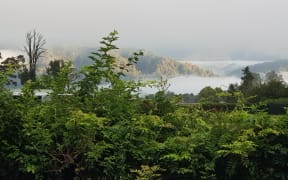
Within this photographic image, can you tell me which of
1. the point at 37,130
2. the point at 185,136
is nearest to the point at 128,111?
the point at 185,136

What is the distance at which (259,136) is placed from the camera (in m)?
3.10

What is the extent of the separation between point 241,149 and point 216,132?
0.25 meters

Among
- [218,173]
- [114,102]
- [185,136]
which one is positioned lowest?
[218,173]

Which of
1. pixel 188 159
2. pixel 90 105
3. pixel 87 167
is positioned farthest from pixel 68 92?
pixel 188 159

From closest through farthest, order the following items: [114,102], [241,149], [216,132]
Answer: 1. [241,149]
2. [216,132]
3. [114,102]

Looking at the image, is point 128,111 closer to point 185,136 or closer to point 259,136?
point 185,136

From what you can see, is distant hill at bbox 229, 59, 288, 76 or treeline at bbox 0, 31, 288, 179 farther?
distant hill at bbox 229, 59, 288, 76

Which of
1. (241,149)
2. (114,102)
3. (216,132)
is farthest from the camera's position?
(114,102)

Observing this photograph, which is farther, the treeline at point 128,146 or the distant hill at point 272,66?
the distant hill at point 272,66

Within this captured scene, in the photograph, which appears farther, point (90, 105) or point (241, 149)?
point (90, 105)

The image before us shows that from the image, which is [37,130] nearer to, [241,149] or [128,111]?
[128,111]

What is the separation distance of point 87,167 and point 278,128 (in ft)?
3.86

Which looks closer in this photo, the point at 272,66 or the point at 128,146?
the point at 128,146

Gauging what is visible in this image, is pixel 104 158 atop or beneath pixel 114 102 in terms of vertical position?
beneath
